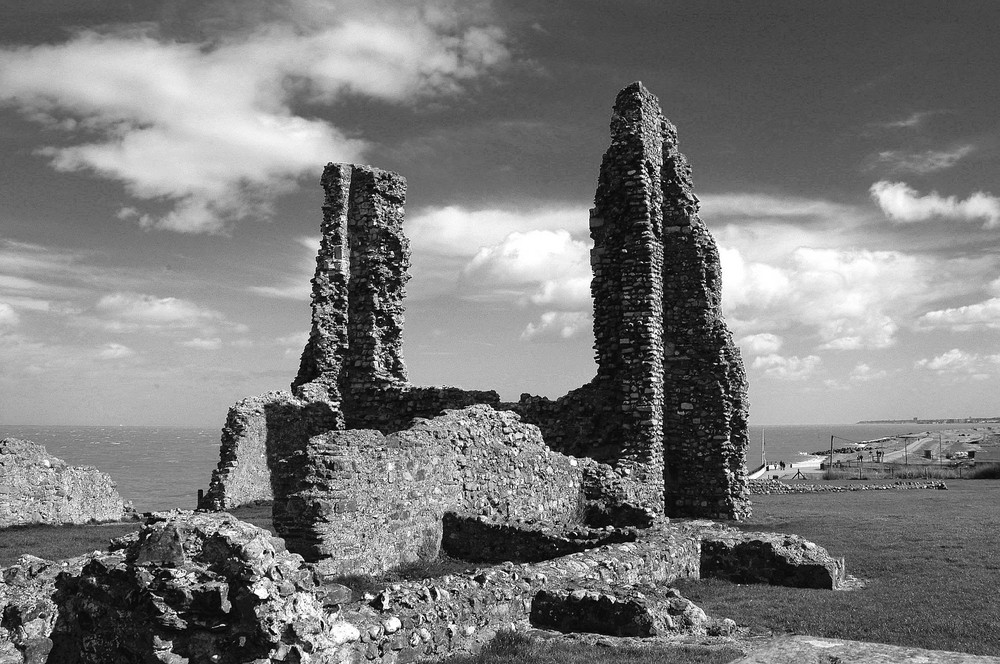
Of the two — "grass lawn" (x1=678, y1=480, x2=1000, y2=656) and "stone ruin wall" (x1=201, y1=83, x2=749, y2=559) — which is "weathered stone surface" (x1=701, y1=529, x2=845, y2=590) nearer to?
"grass lawn" (x1=678, y1=480, x2=1000, y2=656)

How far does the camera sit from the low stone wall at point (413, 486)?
11.5 metres

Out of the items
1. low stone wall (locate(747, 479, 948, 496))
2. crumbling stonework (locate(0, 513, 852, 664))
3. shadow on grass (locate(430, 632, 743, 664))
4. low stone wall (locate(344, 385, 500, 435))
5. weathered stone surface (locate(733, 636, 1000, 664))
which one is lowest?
low stone wall (locate(747, 479, 948, 496))

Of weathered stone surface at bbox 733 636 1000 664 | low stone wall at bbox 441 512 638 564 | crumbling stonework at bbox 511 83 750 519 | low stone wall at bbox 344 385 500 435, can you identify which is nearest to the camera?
weathered stone surface at bbox 733 636 1000 664

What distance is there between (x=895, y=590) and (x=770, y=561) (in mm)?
1760

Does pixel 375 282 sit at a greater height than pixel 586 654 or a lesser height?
greater

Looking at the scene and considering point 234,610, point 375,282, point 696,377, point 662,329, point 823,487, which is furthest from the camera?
point 823,487

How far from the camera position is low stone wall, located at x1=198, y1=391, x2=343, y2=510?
2322 centimetres

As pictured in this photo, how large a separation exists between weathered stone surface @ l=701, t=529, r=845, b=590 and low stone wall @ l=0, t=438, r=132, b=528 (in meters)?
17.9

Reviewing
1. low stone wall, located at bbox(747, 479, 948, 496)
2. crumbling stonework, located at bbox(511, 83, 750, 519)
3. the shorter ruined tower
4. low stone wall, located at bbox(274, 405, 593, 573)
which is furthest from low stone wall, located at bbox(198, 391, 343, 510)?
low stone wall, located at bbox(747, 479, 948, 496)

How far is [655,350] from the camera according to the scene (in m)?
20.1

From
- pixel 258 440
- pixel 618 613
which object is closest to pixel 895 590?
pixel 618 613

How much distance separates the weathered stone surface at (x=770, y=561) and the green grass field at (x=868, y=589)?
46 cm

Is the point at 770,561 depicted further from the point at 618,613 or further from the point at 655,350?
the point at 655,350

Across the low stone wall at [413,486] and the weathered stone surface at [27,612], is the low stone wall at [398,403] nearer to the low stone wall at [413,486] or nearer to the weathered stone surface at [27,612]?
the low stone wall at [413,486]
